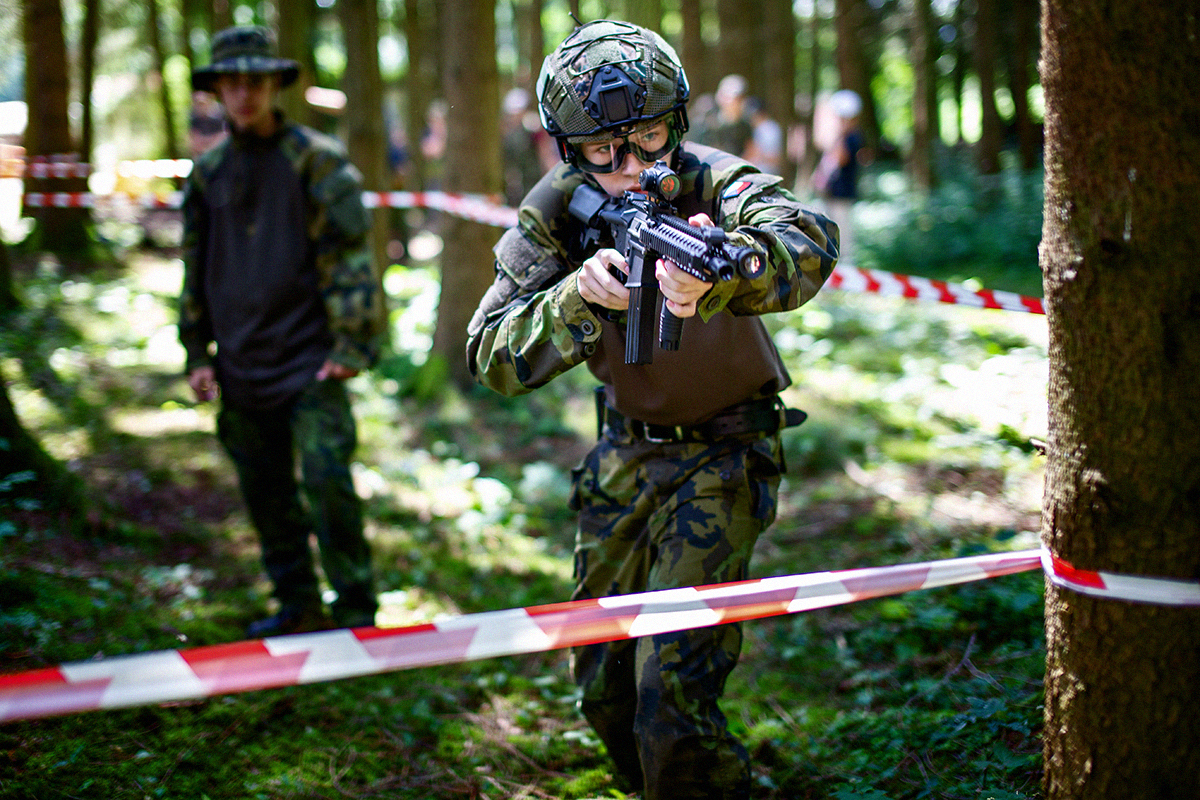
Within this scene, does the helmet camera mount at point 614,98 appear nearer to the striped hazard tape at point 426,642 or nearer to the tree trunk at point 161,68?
the striped hazard tape at point 426,642

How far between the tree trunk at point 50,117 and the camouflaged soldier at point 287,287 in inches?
316

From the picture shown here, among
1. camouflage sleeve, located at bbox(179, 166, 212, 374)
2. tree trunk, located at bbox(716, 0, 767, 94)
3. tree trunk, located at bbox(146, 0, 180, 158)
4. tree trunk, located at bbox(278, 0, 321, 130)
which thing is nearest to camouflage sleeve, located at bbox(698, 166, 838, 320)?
camouflage sleeve, located at bbox(179, 166, 212, 374)

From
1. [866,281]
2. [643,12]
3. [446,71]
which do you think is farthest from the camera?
[446,71]

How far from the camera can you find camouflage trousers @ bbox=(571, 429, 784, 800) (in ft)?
8.71

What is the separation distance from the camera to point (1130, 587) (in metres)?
2.12

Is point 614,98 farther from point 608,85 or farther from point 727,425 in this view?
point 727,425

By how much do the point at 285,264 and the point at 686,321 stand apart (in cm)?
228

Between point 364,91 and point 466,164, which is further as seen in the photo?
point 364,91

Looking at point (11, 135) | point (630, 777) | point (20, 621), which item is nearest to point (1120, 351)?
point (630, 777)

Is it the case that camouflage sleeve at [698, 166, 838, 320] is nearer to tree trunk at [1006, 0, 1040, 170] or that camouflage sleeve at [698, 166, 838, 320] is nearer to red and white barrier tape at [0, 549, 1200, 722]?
red and white barrier tape at [0, 549, 1200, 722]

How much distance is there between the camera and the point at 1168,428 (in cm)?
207

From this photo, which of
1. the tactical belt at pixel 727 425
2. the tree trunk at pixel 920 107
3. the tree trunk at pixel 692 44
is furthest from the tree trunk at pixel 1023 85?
the tactical belt at pixel 727 425

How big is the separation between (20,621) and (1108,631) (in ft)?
12.4

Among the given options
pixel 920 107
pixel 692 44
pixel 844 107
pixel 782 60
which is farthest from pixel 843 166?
pixel 782 60
